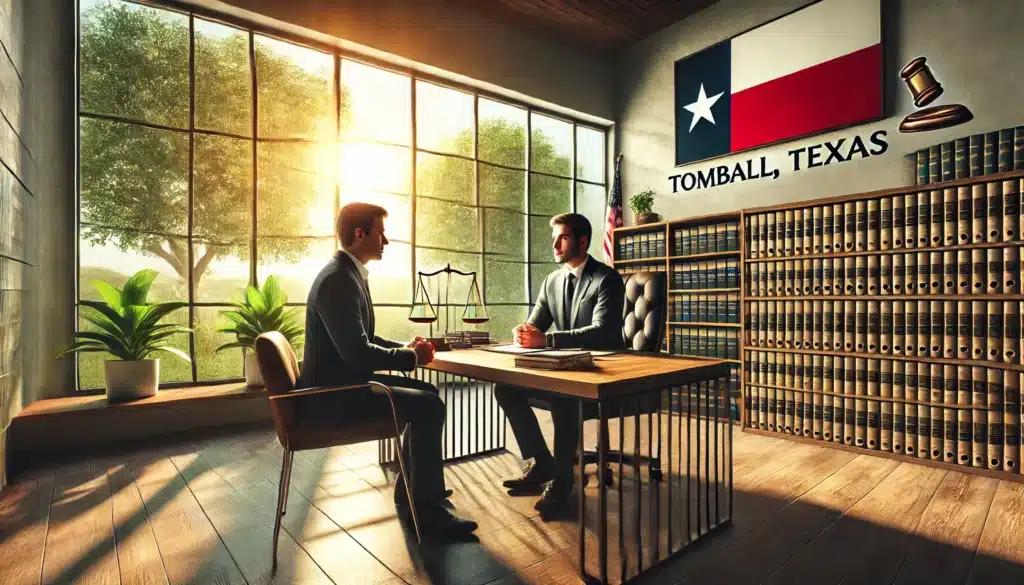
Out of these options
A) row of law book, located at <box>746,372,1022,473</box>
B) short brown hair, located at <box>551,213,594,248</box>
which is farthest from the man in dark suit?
row of law book, located at <box>746,372,1022,473</box>

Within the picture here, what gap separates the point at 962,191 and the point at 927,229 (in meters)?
0.25

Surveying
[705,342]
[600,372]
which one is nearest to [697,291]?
[705,342]

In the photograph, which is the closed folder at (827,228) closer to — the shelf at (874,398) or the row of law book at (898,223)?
the row of law book at (898,223)

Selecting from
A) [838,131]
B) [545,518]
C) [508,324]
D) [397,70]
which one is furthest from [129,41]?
[838,131]

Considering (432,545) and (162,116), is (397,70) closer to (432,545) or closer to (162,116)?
(162,116)

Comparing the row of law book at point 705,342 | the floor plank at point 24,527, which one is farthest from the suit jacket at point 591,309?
the floor plank at point 24,527

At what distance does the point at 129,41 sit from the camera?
4.09m

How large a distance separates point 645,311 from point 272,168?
357cm

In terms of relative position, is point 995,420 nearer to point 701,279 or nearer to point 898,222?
point 898,222

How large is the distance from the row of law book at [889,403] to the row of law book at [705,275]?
61cm

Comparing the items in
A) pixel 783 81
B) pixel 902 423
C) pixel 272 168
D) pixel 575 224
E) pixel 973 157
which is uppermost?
pixel 783 81

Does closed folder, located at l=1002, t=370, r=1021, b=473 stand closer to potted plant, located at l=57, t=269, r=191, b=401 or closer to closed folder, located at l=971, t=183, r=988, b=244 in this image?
closed folder, located at l=971, t=183, r=988, b=244

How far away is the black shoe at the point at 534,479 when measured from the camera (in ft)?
8.34

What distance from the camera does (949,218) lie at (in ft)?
9.71
